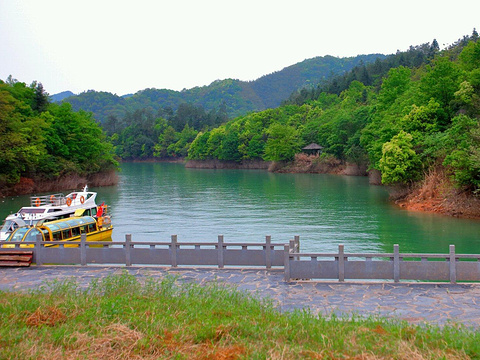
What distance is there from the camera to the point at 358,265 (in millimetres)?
12797

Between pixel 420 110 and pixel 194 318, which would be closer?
pixel 194 318

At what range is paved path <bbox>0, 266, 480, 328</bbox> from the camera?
34.6 ft

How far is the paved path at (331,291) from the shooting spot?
1055cm

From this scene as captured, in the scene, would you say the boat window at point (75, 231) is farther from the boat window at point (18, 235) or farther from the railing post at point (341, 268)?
the railing post at point (341, 268)

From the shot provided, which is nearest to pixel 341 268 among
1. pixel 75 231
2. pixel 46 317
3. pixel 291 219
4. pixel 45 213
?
pixel 46 317

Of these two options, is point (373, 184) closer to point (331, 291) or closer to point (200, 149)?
point (331, 291)

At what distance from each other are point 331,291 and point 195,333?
512 cm

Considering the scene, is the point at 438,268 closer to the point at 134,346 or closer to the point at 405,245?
the point at 134,346

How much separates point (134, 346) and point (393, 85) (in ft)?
187

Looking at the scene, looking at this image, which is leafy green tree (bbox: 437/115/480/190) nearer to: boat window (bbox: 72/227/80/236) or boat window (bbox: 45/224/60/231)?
boat window (bbox: 72/227/80/236)

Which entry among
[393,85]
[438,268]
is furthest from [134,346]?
[393,85]

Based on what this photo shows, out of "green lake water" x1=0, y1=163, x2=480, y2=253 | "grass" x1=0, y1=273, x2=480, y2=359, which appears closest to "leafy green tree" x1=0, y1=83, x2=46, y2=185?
"green lake water" x1=0, y1=163, x2=480, y2=253

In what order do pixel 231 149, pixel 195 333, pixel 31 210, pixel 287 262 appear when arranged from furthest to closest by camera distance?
pixel 231 149
pixel 31 210
pixel 287 262
pixel 195 333

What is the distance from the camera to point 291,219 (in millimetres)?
34906
